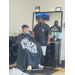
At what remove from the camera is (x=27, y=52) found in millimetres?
2777

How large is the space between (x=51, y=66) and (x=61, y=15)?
1477 millimetres

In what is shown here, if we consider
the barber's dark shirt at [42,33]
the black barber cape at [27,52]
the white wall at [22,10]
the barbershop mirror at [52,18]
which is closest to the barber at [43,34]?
the barber's dark shirt at [42,33]

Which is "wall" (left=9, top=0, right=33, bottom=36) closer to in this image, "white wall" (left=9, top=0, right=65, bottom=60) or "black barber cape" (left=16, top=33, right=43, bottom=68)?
"white wall" (left=9, top=0, right=65, bottom=60)

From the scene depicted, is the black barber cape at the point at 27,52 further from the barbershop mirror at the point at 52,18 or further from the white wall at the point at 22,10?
the white wall at the point at 22,10

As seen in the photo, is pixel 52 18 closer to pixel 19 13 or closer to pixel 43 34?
pixel 43 34

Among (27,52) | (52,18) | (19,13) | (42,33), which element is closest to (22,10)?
(19,13)

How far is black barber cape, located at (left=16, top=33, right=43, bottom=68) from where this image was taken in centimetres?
276

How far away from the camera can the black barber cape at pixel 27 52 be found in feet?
9.07

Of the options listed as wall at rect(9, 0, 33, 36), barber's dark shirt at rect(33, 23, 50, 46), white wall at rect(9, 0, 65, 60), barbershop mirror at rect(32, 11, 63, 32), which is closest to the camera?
barber's dark shirt at rect(33, 23, 50, 46)

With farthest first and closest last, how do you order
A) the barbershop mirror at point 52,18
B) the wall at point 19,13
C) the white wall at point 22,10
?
the wall at point 19,13
the white wall at point 22,10
the barbershop mirror at point 52,18

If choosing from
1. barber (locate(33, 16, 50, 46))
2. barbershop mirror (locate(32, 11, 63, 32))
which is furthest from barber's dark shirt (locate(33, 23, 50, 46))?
barbershop mirror (locate(32, 11, 63, 32))

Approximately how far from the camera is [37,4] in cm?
386
